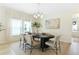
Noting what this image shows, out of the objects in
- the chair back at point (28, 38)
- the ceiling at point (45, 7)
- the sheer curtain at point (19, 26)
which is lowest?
the chair back at point (28, 38)

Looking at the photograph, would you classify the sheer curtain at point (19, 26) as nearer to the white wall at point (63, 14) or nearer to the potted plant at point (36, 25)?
the potted plant at point (36, 25)

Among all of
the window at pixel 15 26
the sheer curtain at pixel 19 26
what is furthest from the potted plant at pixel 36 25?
the window at pixel 15 26

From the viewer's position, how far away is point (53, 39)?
7.89 ft

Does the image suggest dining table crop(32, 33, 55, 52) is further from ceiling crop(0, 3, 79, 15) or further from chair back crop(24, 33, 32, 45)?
ceiling crop(0, 3, 79, 15)

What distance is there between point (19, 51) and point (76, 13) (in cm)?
151

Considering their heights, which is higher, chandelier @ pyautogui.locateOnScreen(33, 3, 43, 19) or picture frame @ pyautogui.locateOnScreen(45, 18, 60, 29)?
chandelier @ pyautogui.locateOnScreen(33, 3, 43, 19)

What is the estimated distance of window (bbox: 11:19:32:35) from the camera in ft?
7.74

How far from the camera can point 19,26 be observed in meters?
2.39

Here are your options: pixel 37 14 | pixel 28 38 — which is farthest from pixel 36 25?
pixel 28 38

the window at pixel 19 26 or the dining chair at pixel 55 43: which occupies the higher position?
the window at pixel 19 26

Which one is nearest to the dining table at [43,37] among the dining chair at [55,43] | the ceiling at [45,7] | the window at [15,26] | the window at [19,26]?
the dining chair at [55,43]

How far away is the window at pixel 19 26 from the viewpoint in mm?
2359

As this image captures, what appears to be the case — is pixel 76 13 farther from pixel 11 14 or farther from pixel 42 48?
pixel 11 14

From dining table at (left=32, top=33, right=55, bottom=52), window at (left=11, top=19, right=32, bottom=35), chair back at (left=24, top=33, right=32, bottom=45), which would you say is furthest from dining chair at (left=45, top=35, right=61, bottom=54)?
window at (left=11, top=19, right=32, bottom=35)
